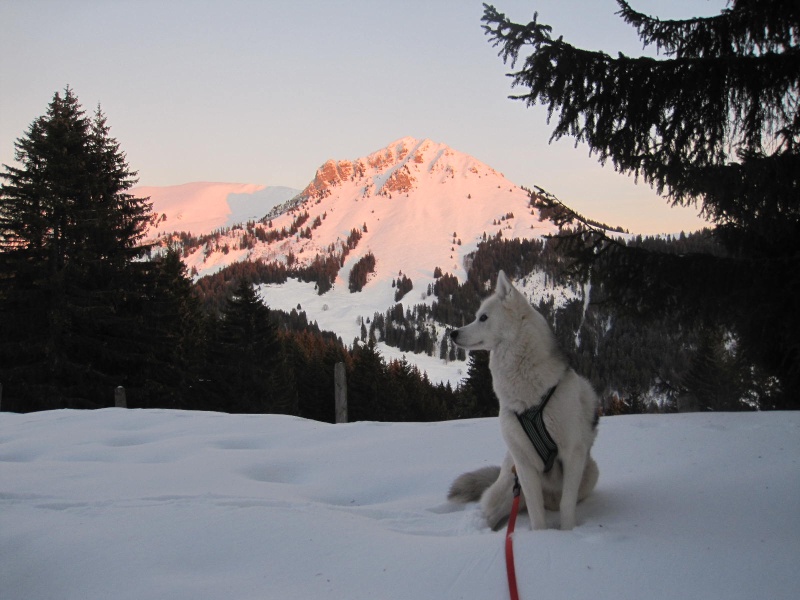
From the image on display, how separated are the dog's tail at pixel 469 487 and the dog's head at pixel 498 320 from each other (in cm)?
130

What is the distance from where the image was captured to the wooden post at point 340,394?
13.8 meters

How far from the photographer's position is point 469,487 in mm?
4324

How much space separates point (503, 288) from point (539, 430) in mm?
1131

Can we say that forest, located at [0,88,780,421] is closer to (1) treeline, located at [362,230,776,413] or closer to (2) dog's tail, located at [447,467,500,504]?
(1) treeline, located at [362,230,776,413]

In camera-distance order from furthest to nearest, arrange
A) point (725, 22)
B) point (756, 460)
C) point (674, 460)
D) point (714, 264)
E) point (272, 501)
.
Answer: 1. point (714, 264)
2. point (725, 22)
3. point (674, 460)
4. point (756, 460)
5. point (272, 501)

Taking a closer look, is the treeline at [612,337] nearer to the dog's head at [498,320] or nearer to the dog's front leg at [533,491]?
the dog's head at [498,320]

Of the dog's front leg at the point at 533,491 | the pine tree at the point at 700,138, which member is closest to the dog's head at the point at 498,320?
the dog's front leg at the point at 533,491

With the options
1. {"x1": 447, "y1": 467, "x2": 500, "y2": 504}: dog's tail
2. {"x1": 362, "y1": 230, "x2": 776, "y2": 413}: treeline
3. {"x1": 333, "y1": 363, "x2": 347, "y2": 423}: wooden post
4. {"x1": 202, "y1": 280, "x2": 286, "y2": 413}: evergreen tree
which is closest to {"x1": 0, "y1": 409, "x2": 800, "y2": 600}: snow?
{"x1": 447, "y1": 467, "x2": 500, "y2": 504}: dog's tail

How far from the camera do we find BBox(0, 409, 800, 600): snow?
243 cm

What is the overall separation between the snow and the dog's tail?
0.41 feet

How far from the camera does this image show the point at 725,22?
16.3 feet

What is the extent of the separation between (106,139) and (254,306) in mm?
13351

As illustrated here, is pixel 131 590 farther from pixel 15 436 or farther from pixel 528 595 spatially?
pixel 15 436

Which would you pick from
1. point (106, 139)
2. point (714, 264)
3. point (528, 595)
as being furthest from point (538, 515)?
point (106, 139)
